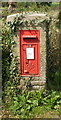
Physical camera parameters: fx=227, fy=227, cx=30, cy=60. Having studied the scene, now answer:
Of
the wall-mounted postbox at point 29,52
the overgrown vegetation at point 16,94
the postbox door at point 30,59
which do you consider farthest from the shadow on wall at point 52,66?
the postbox door at point 30,59

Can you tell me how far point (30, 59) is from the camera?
579 centimetres

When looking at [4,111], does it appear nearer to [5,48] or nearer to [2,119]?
[2,119]

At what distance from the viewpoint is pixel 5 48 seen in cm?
610

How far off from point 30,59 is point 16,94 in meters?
0.97

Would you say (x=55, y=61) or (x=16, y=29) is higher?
(x=16, y=29)

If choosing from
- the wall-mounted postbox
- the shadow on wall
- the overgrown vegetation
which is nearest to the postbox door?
the wall-mounted postbox

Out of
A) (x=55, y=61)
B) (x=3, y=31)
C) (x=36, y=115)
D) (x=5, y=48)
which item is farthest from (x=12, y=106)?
(x=55, y=61)

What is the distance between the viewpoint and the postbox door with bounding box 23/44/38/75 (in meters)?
5.70

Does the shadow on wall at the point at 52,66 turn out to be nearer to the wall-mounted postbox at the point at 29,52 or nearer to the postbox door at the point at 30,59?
the wall-mounted postbox at the point at 29,52

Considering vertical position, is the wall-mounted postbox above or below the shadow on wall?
above

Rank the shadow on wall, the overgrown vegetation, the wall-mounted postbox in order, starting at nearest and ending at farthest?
the overgrown vegetation, the wall-mounted postbox, the shadow on wall

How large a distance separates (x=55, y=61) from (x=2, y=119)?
3239mm

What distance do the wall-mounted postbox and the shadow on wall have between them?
0.49 metres

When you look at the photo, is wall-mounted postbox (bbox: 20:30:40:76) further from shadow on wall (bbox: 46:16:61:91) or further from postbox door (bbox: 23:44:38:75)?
shadow on wall (bbox: 46:16:61:91)
